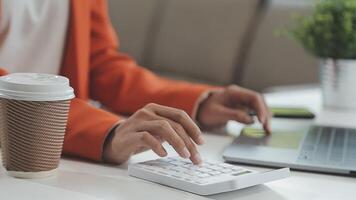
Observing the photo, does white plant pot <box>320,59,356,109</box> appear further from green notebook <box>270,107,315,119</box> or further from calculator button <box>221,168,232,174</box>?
calculator button <box>221,168,232,174</box>

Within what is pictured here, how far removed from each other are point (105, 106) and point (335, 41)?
0.56m

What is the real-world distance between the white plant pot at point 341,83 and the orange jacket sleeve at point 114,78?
1.30 feet

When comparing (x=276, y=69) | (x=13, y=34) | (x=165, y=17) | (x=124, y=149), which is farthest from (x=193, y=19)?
(x=124, y=149)

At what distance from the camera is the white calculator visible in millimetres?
876

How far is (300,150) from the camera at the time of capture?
1.15 meters

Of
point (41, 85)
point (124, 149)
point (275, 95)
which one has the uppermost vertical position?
point (41, 85)

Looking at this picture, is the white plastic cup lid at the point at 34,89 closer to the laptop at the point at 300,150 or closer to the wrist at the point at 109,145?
the wrist at the point at 109,145

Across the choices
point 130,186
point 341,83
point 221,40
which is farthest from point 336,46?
point 221,40

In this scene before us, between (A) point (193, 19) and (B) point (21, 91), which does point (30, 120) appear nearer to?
(B) point (21, 91)

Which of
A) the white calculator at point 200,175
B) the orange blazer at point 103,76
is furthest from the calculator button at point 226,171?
the orange blazer at point 103,76

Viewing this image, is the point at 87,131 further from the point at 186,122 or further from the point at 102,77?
the point at 102,77

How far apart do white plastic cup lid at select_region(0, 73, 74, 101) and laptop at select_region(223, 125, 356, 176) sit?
0.30 metres

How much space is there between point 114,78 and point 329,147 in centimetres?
51

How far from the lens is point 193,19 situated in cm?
325
